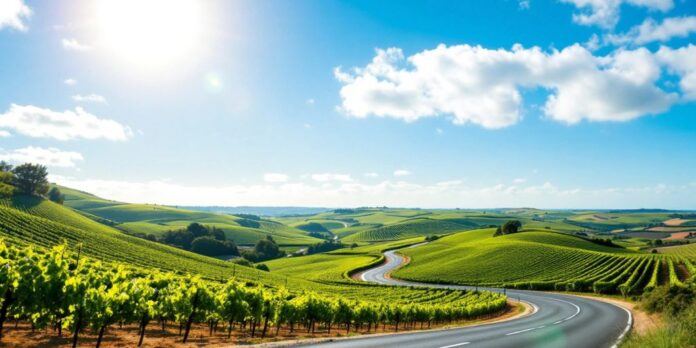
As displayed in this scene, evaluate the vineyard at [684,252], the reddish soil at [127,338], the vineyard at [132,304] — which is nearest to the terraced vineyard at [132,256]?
the vineyard at [132,304]

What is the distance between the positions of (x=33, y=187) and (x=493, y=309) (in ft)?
545

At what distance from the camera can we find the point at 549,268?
336 ft

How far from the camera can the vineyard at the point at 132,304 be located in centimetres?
1755

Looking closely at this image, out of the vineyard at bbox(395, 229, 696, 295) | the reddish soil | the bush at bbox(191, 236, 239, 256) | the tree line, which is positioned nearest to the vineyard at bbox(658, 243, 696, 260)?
the vineyard at bbox(395, 229, 696, 295)

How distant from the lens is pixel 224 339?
82.2 feet

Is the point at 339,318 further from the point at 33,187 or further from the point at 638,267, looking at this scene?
the point at 33,187

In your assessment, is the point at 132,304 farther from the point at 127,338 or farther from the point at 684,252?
the point at 684,252

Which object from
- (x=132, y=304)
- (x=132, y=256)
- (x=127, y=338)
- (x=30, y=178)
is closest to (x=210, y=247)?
(x=30, y=178)

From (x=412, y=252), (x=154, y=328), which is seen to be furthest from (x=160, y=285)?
(x=412, y=252)

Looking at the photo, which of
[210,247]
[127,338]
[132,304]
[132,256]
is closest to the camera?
[132,304]

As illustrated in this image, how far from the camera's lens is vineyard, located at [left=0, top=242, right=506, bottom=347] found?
17547 mm

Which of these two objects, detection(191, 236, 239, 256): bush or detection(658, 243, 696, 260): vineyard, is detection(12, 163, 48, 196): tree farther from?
detection(658, 243, 696, 260): vineyard

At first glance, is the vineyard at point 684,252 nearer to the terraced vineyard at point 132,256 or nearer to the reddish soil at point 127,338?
the terraced vineyard at point 132,256

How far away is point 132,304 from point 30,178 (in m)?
167
